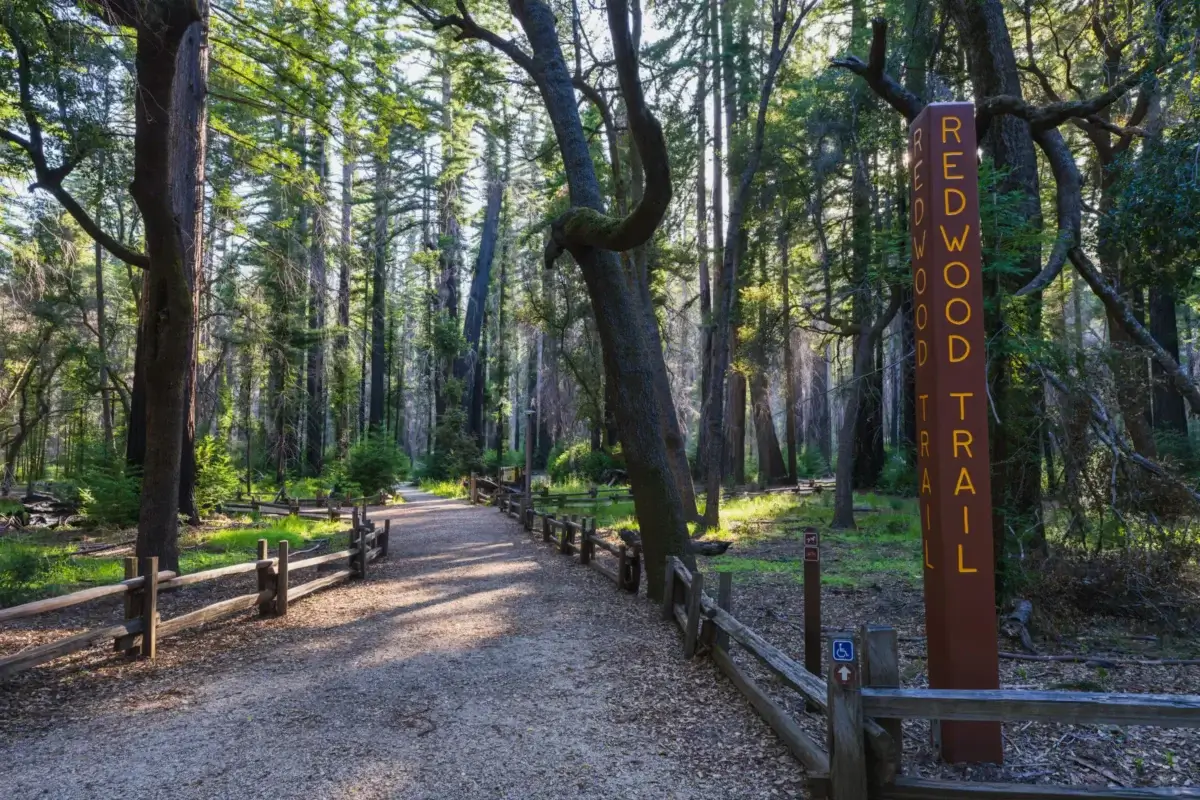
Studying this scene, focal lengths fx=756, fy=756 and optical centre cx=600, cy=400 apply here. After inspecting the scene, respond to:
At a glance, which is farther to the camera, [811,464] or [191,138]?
[811,464]

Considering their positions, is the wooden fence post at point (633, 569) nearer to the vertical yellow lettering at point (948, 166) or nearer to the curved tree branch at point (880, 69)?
the curved tree branch at point (880, 69)

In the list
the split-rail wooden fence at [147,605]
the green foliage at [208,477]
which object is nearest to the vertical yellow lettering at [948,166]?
the split-rail wooden fence at [147,605]

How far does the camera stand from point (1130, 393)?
7.33 m

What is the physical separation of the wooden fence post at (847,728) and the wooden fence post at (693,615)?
308cm

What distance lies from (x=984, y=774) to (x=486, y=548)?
38.1ft

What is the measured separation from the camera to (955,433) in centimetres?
419

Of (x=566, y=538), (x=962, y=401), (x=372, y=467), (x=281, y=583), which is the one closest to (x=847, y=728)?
(x=962, y=401)

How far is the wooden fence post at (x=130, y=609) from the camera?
668 cm

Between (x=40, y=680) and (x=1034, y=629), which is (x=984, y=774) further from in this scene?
(x=40, y=680)

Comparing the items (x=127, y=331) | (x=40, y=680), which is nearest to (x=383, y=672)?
(x=40, y=680)

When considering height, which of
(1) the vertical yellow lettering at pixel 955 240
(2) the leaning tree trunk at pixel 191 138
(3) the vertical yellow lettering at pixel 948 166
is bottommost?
(1) the vertical yellow lettering at pixel 955 240

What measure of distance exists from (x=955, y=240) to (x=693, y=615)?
391cm

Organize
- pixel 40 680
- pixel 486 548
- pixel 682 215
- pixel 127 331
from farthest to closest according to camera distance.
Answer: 1. pixel 127 331
2. pixel 682 215
3. pixel 486 548
4. pixel 40 680

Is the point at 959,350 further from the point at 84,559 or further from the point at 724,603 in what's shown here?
the point at 84,559
